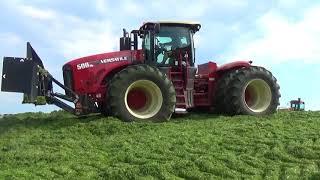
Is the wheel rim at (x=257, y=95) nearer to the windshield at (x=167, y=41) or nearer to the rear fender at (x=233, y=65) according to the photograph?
the rear fender at (x=233, y=65)

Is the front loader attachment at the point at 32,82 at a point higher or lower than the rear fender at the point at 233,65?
lower

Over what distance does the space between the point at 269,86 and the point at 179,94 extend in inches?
95.0

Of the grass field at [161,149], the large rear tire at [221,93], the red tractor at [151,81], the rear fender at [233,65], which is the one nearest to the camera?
the grass field at [161,149]

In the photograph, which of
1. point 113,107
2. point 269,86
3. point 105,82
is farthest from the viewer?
point 269,86

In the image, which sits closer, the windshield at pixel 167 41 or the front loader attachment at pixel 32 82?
the front loader attachment at pixel 32 82

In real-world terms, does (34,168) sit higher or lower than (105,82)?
lower

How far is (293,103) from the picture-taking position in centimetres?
2578

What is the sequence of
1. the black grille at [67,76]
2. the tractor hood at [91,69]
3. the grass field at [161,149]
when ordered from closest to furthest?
the grass field at [161,149], the tractor hood at [91,69], the black grille at [67,76]

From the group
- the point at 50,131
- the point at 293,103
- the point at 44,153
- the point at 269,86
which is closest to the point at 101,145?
the point at 44,153

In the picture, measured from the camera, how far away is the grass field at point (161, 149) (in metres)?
8.69

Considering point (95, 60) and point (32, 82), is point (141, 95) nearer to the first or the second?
point (95, 60)

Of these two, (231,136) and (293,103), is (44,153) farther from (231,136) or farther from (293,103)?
(293,103)

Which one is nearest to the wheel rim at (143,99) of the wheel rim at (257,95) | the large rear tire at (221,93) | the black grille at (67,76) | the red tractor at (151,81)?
the red tractor at (151,81)

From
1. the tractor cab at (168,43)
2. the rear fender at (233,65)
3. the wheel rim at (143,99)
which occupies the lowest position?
the wheel rim at (143,99)
